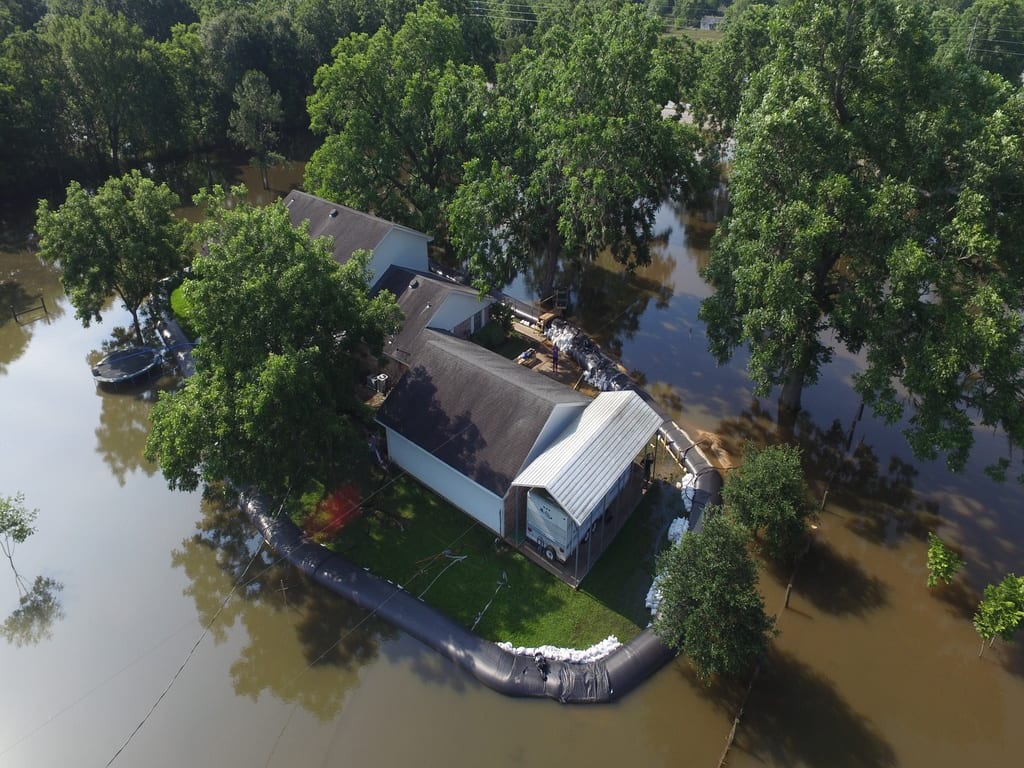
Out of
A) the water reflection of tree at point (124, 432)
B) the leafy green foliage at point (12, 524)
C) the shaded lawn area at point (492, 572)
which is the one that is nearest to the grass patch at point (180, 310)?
→ the water reflection of tree at point (124, 432)

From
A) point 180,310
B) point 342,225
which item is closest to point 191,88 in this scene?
point 180,310

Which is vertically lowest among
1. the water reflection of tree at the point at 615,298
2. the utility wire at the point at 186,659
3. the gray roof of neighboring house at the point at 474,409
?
the utility wire at the point at 186,659

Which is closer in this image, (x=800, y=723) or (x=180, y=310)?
(x=800, y=723)

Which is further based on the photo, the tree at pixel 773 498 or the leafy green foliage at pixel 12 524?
the leafy green foliage at pixel 12 524

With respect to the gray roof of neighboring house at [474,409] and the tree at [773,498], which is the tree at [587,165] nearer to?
the gray roof of neighboring house at [474,409]

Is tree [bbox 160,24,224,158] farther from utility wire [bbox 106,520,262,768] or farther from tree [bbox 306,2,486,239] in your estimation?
utility wire [bbox 106,520,262,768]

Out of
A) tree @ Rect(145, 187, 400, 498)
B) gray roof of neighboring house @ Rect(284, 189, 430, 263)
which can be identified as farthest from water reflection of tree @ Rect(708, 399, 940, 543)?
gray roof of neighboring house @ Rect(284, 189, 430, 263)

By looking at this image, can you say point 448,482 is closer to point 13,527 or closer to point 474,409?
point 474,409
